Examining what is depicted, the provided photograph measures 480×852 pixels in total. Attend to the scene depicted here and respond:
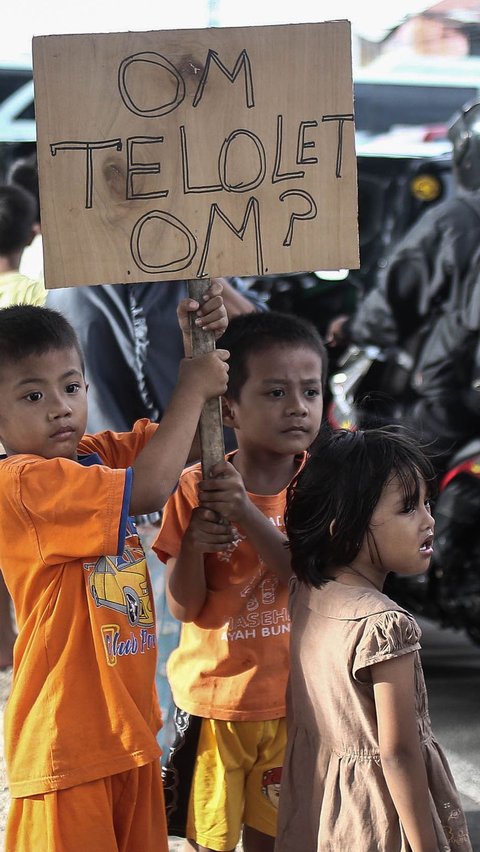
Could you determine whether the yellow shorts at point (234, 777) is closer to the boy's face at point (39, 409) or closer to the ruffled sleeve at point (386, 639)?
the ruffled sleeve at point (386, 639)

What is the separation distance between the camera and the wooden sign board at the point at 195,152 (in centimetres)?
192

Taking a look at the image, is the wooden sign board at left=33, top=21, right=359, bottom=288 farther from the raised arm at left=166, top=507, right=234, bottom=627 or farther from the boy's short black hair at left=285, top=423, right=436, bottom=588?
the raised arm at left=166, top=507, right=234, bottom=627

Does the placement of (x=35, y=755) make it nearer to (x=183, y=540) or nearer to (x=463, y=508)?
(x=183, y=540)

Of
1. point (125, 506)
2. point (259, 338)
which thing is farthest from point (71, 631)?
point (259, 338)

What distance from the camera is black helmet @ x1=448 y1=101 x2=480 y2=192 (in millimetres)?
3955

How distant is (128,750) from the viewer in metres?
1.93

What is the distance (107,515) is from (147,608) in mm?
280

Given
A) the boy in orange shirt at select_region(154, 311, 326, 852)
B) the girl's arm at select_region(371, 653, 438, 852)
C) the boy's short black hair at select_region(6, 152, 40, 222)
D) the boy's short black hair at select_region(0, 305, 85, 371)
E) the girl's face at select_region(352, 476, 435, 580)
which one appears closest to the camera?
the girl's arm at select_region(371, 653, 438, 852)

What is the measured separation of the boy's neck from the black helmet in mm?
2010

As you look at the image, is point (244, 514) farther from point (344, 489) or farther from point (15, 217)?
point (15, 217)

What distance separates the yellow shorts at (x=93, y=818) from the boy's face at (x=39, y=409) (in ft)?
2.08

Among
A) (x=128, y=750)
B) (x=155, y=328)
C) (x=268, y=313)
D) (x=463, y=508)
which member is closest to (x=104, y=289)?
(x=155, y=328)

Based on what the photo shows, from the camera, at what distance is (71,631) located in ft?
6.35

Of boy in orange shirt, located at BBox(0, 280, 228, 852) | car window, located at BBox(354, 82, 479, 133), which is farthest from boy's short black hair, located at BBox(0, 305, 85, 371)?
car window, located at BBox(354, 82, 479, 133)
